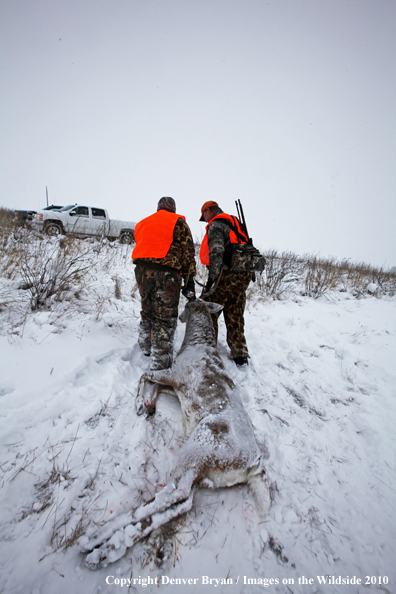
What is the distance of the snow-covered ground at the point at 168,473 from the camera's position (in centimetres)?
114

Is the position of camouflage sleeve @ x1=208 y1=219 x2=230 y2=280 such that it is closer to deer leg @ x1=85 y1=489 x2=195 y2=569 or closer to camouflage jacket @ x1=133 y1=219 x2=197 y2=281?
camouflage jacket @ x1=133 y1=219 x2=197 y2=281

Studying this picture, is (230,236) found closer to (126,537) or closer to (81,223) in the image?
(126,537)

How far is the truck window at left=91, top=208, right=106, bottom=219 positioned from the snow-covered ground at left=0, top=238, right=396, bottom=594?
28.1 feet

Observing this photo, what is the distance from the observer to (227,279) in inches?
124

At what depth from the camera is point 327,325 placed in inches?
177

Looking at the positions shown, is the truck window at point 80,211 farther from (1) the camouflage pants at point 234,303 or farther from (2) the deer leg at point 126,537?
(2) the deer leg at point 126,537

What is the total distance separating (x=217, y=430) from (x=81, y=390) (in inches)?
50.7

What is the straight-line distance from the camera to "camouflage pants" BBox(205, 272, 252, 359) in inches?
123

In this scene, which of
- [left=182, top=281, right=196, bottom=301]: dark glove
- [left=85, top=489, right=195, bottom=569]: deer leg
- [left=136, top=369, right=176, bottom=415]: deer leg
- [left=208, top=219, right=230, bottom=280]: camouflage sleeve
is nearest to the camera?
[left=85, top=489, right=195, bottom=569]: deer leg

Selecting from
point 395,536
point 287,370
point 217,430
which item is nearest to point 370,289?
point 287,370

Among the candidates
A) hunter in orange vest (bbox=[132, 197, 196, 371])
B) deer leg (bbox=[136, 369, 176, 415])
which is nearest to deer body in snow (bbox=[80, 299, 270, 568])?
deer leg (bbox=[136, 369, 176, 415])

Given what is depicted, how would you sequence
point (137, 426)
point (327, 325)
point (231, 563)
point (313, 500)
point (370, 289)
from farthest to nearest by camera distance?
point (370, 289) → point (327, 325) → point (137, 426) → point (313, 500) → point (231, 563)

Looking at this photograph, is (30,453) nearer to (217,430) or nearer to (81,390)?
(81,390)

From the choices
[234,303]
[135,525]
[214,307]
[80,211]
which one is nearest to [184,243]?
[214,307]
